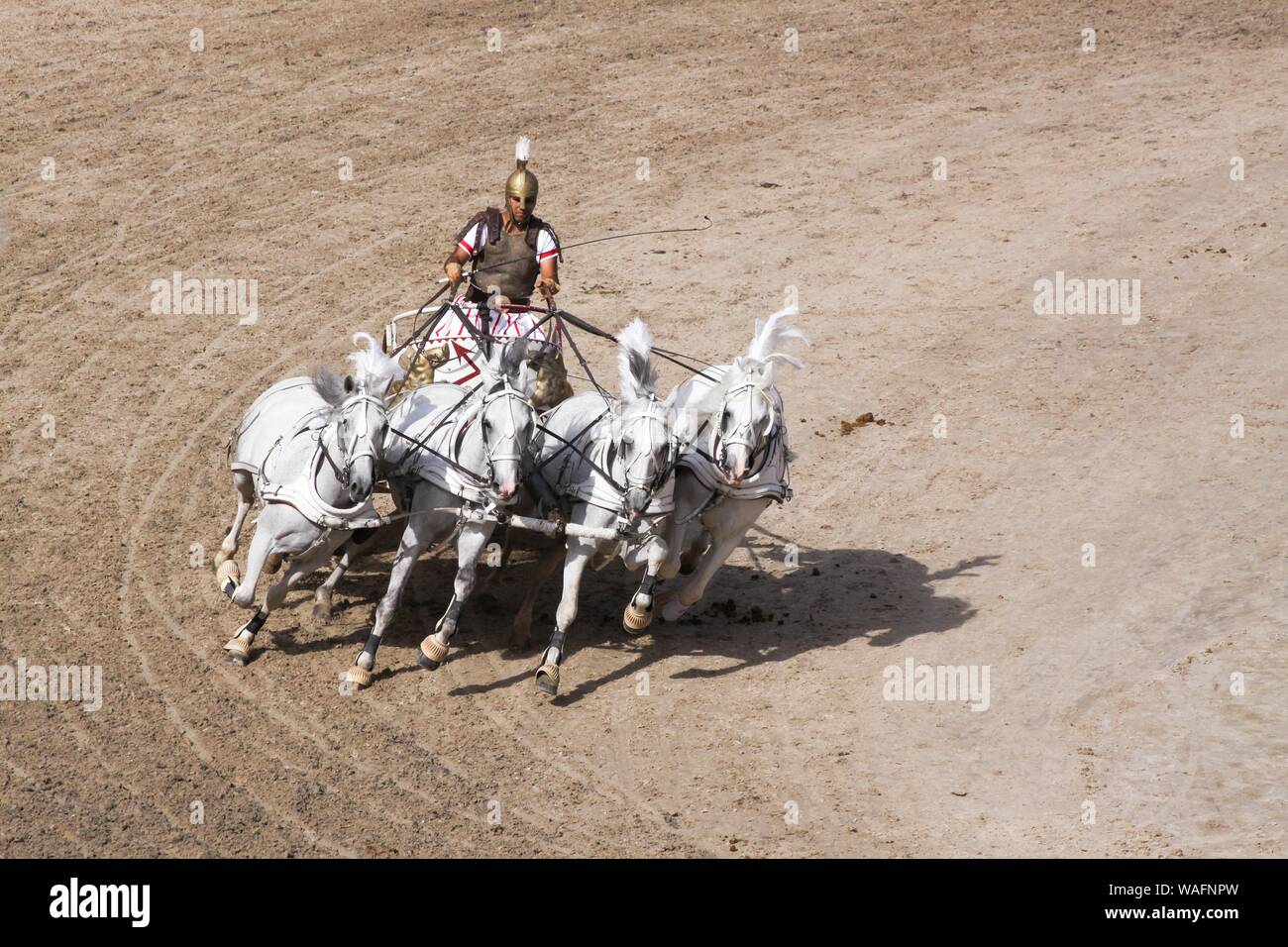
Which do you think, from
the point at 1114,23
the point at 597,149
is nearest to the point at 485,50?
the point at 597,149

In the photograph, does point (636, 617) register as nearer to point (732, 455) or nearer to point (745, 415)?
point (732, 455)

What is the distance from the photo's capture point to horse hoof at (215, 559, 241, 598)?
12734mm

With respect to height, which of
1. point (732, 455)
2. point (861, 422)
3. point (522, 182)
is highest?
point (522, 182)

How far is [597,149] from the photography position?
22.8m

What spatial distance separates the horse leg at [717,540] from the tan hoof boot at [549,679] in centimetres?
156

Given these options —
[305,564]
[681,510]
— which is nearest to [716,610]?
[681,510]

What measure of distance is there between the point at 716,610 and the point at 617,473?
101 inches

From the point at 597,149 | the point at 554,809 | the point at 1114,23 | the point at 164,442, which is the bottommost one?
the point at 554,809

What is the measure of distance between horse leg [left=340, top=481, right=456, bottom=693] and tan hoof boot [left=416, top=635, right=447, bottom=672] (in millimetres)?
333

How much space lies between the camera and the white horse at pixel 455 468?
11.2 m

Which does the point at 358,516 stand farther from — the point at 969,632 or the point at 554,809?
the point at 969,632

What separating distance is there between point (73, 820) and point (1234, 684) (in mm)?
8259

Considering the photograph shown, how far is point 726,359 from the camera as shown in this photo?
17719 mm

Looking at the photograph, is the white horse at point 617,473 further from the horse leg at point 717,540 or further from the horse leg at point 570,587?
the horse leg at point 717,540
